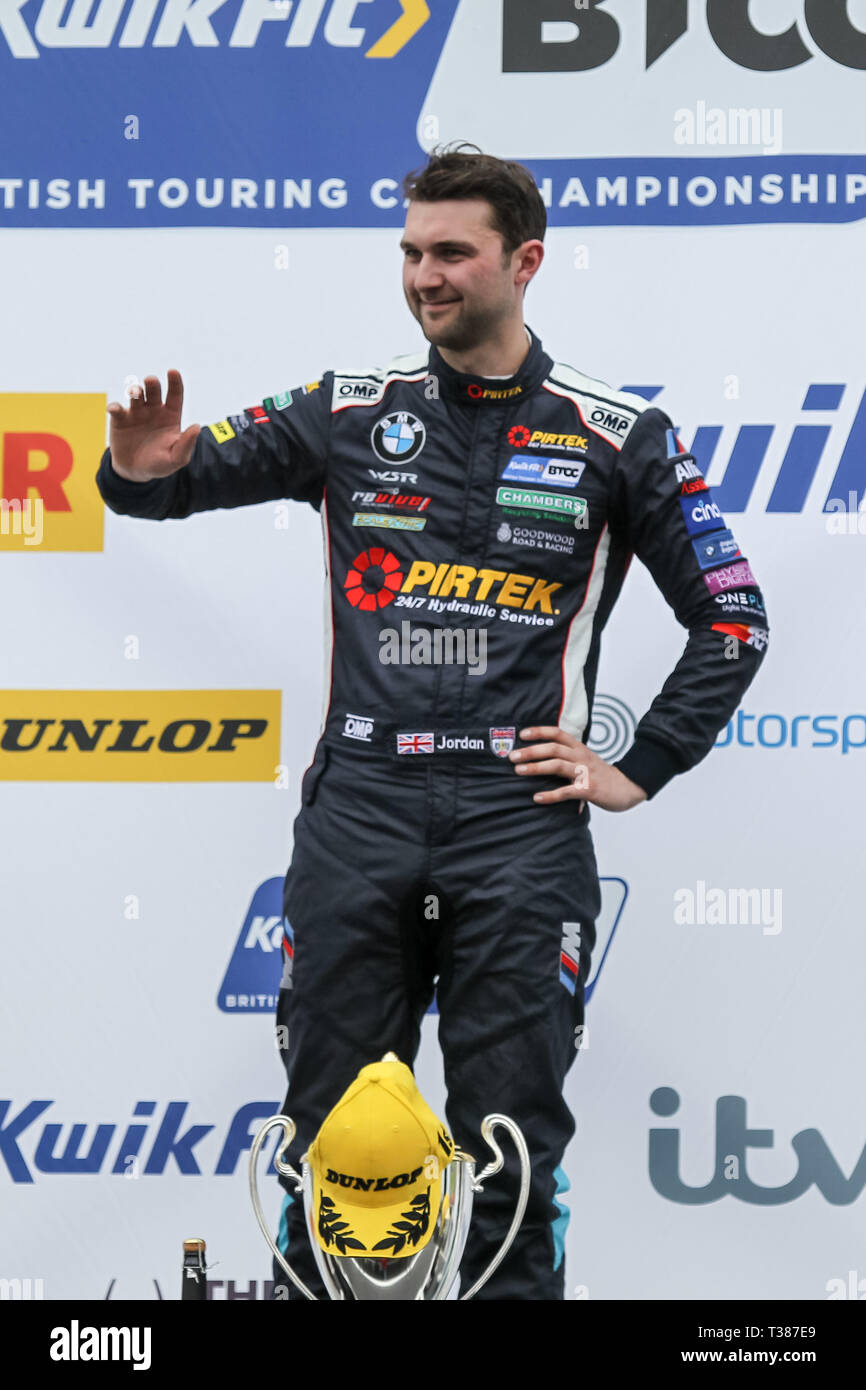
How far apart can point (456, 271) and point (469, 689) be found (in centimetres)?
58

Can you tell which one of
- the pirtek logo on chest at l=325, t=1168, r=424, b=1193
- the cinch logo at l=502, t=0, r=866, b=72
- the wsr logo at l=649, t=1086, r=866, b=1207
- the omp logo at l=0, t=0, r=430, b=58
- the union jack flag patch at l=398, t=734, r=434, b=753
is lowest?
the wsr logo at l=649, t=1086, r=866, b=1207

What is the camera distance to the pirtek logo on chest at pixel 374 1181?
1.60m

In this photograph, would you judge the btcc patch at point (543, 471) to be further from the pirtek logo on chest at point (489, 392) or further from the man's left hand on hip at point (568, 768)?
the man's left hand on hip at point (568, 768)

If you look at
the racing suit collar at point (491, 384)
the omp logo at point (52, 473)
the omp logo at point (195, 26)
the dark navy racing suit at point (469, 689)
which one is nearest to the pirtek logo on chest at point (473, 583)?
the dark navy racing suit at point (469, 689)

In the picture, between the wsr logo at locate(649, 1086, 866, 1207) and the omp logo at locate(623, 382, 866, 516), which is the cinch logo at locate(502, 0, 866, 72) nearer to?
the omp logo at locate(623, 382, 866, 516)

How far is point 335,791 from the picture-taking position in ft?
6.95

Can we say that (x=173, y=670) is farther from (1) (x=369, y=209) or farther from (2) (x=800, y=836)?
(2) (x=800, y=836)

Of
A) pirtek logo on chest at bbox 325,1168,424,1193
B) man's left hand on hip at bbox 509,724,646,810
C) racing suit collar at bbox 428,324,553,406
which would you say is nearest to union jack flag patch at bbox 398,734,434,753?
man's left hand on hip at bbox 509,724,646,810

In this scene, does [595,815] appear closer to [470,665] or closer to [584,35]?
[470,665]

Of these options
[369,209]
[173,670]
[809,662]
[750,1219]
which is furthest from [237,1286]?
[369,209]

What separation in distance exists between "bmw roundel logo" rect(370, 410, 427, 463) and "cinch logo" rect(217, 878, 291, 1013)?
2.90ft

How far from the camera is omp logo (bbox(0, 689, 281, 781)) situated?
2.72 meters

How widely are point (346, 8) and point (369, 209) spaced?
1.18 ft

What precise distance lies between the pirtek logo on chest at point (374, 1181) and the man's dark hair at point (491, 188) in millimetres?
1260
